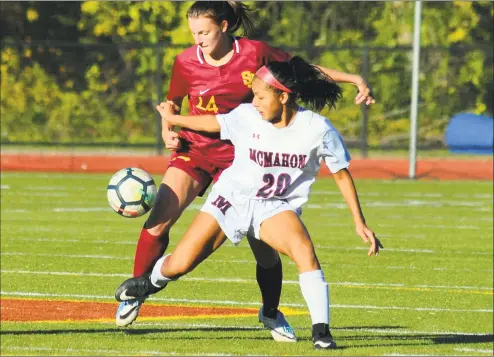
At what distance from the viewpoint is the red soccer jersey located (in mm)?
8164

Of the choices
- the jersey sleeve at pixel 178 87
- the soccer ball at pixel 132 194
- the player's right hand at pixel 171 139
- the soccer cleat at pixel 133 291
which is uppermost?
the jersey sleeve at pixel 178 87

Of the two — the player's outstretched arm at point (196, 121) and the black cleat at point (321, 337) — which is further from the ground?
the player's outstretched arm at point (196, 121)

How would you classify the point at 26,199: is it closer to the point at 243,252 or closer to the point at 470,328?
the point at 243,252

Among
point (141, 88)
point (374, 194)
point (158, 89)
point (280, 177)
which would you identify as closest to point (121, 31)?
point (141, 88)

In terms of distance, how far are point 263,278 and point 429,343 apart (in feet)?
3.73

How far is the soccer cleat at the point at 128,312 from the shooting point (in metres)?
8.12

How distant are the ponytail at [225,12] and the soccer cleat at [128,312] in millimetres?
1890

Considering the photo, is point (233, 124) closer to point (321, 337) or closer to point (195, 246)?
point (195, 246)

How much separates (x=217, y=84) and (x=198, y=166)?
1.85 feet

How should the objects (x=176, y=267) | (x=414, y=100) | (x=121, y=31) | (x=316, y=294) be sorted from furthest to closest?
(x=121, y=31), (x=414, y=100), (x=176, y=267), (x=316, y=294)

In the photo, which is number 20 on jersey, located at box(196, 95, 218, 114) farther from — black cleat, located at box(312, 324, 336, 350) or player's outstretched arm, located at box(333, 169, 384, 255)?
black cleat, located at box(312, 324, 336, 350)

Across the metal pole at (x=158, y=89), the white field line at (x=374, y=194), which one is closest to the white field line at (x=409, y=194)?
the white field line at (x=374, y=194)

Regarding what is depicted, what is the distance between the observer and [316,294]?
7113mm

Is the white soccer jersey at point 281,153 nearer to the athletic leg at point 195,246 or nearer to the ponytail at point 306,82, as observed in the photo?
the ponytail at point 306,82
